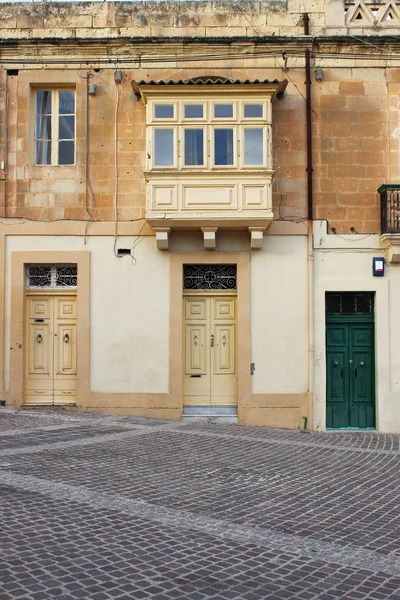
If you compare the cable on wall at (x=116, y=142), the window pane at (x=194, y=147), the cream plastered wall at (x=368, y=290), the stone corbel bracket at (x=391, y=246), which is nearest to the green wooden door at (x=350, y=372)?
the cream plastered wall at (x=368, y=290)

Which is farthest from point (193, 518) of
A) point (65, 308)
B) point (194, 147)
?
point (194, 147)

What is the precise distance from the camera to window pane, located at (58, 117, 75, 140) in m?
13.9

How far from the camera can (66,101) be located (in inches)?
550

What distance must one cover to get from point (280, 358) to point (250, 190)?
3455 millimetres

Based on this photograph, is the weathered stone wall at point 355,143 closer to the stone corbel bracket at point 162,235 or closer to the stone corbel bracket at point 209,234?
the stone corbel bracket at point 209,234

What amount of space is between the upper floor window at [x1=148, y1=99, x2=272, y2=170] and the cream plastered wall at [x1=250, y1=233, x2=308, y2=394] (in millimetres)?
1879

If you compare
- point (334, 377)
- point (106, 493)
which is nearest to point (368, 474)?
point (106, 493)

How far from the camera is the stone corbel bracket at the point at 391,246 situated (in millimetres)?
12945

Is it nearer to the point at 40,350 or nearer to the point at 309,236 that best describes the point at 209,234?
the point at 309,236

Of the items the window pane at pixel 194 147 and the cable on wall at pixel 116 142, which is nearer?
the window pane at pixel 194 147

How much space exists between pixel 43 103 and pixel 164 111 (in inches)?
110

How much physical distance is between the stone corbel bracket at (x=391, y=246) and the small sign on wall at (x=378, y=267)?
0.51 ft

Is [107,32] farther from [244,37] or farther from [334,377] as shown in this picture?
[334,377]

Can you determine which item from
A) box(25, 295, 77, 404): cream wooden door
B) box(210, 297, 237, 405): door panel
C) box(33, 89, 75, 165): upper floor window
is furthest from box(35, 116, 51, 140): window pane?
box(210, 297, 237, 405): door panel
